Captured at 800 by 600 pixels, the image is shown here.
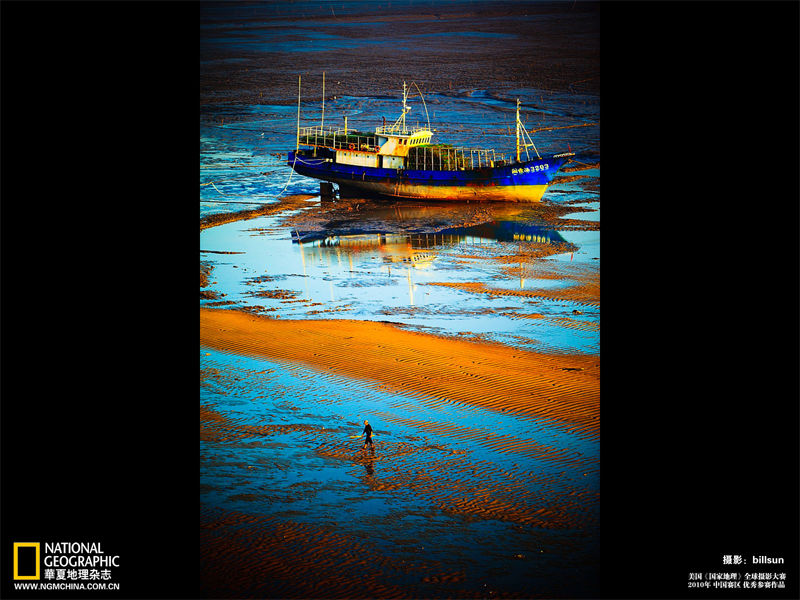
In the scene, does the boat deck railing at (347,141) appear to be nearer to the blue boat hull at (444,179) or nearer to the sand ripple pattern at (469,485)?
the blue boat hull at (444,179)

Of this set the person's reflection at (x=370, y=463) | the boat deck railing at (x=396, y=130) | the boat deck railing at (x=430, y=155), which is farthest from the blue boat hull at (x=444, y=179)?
the person's reflection at (x=370, y=463)

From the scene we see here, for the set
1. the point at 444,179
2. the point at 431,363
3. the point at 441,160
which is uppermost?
the point at 441,160

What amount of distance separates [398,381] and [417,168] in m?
17.8

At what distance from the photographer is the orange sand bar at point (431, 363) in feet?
46.6

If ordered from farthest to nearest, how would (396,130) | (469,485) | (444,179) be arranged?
1. (396,130)
2. (444,179)
3. (469,485)

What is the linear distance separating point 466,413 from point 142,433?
6296mm

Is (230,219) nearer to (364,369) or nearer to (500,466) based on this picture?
(364,369)

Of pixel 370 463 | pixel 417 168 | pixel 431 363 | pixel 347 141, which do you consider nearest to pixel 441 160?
pixel 417 168

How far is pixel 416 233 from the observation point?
26.7m

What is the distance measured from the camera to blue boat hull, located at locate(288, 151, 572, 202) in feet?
97.1

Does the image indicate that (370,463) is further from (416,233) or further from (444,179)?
(444,179)

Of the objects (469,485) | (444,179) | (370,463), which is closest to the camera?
(469,485)

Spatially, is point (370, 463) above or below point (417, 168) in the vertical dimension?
below

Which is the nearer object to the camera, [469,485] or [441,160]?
[469,485]
